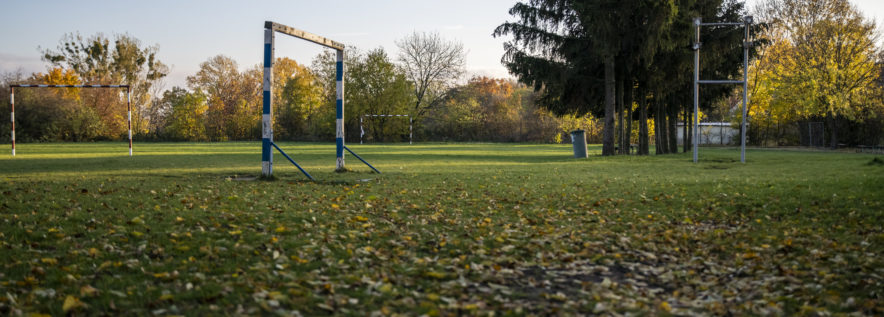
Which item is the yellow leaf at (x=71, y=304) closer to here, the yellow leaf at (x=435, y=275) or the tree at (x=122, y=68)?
the yellow leaf at (x=435, y=275)

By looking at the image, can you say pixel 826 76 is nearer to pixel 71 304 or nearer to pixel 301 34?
pixel 301 34

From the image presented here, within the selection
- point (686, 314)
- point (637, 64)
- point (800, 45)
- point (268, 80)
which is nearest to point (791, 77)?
point (800, 45)

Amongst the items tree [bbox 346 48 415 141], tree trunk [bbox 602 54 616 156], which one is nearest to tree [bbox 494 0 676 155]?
tree trunk [bbox 602 54 616 156]

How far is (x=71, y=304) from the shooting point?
3.89 metres

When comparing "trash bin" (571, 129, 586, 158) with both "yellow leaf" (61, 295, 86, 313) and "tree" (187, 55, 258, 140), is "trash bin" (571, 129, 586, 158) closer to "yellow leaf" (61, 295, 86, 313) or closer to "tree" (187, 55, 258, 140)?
"yellow leaf" (61, 295, 86, 313)

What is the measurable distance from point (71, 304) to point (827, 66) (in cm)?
3991

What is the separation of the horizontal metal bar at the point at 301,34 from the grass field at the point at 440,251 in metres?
4.06

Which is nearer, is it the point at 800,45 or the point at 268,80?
the point at 268,80

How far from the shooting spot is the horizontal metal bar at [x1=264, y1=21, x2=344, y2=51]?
1298 centimetres

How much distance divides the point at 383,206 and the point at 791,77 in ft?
116

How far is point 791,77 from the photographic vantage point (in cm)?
3597

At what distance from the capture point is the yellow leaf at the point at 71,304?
3.84 meters

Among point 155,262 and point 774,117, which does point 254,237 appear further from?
point 774,117

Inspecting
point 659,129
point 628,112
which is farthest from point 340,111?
point 659,129
